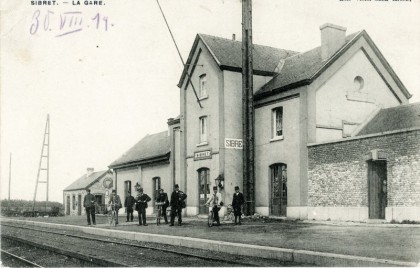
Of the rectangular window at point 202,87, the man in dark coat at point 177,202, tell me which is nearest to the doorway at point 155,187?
the rectangular window at point 202,87

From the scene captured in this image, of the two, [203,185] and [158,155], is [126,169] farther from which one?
[203,185]

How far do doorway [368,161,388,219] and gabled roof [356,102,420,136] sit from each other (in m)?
2.24

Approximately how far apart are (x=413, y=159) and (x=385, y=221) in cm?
252

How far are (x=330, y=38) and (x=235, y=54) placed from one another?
536cm

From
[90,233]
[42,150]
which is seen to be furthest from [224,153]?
[42,150]

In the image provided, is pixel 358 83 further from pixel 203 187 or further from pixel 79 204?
pixel 79 204

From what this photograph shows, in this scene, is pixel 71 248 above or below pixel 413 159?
below

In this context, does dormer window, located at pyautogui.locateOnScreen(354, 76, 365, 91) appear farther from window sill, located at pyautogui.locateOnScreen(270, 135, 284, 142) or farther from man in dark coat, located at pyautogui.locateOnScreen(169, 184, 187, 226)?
man in dark coat, located at pyautogui.locateOnScreen(169, 184, 187, 226)

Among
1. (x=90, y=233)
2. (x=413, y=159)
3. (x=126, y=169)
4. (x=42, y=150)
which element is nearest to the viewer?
(x=413, y=159)

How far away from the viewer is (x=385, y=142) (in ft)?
59.1

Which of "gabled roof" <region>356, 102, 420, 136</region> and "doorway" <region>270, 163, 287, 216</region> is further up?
"gabled roof" <region>356, 102, 420, 136</region>

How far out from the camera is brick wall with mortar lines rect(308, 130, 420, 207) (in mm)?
17047

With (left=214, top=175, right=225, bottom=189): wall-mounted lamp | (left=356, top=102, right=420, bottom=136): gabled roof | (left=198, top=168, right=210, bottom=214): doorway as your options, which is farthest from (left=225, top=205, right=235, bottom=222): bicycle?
(left=356, top=102, right=420, bottom=136): gabled roof

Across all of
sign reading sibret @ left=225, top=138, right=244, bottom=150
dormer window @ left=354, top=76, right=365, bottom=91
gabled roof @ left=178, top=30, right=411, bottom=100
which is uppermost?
gabled roof @ left=178, top=30, right=411, bottom=100
